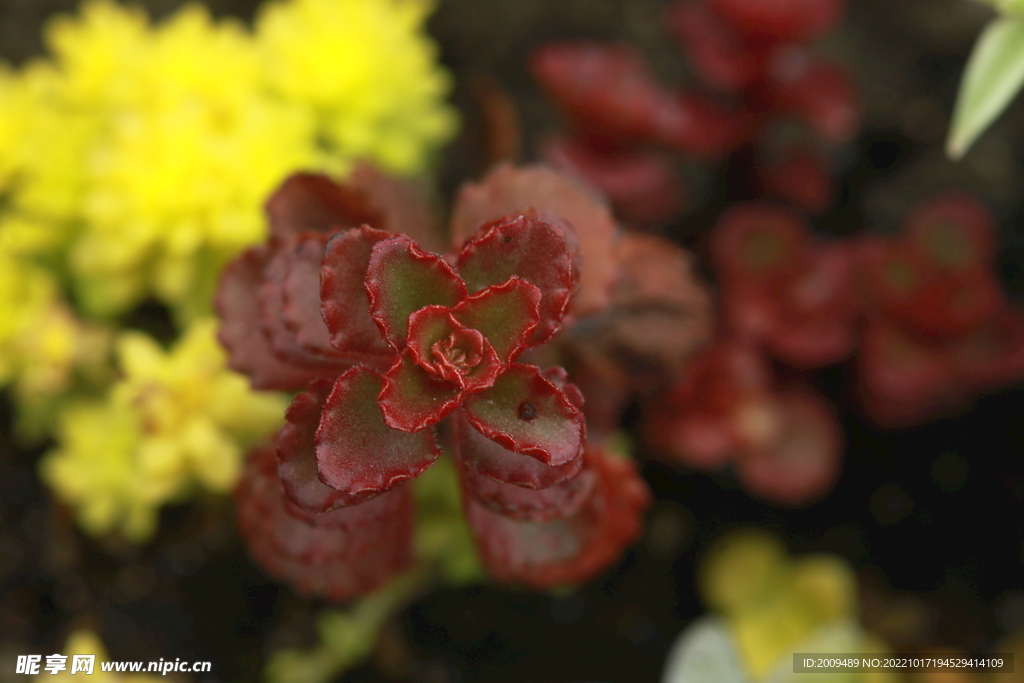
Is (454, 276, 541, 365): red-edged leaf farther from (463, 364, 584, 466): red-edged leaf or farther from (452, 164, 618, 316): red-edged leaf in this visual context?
(452, 164, 618, 316): red-edged leaf

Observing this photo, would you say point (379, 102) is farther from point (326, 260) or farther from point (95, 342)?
point (326, 260)

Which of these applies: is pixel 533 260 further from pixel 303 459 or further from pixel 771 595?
pixel 771 595

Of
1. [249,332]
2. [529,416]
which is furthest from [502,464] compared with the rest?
[249,332]

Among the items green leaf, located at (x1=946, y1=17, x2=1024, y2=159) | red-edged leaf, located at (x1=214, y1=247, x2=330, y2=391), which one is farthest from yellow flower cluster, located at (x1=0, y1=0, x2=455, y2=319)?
green leaf, located at (x1=946, y1=17, x2=1024, y2=159)

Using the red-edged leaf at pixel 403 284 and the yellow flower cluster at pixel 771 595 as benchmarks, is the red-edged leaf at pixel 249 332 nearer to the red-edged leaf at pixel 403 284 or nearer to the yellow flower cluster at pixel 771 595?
the red-edged leaf at pixel 403 284

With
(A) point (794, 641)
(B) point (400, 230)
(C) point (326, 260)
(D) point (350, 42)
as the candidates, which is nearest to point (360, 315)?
(C) point (326, 260)
